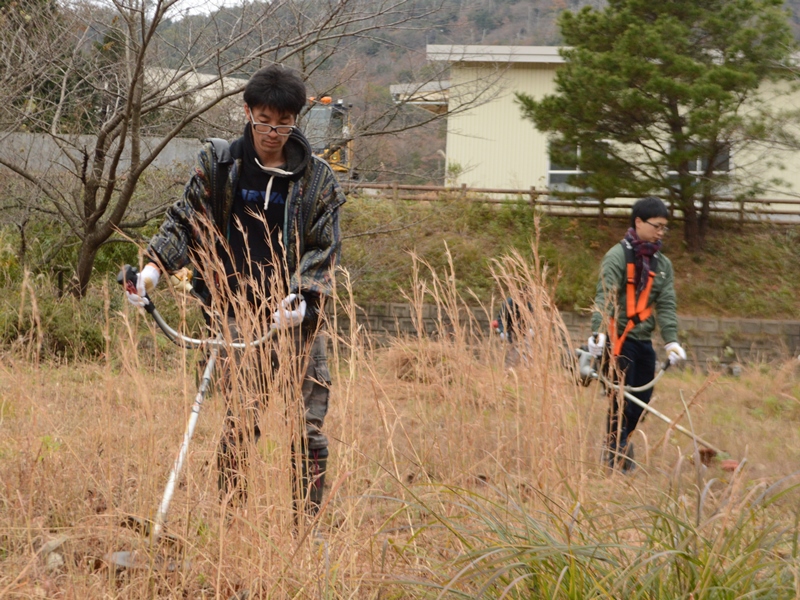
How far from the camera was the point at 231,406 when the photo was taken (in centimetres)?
279

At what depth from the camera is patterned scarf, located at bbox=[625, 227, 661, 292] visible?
5.26m

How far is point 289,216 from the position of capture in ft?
10.9

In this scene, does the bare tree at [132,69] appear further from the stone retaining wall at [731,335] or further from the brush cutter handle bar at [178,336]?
the stone retaining wall at [731,335]

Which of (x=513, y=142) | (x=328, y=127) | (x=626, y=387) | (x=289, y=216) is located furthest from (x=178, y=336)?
(x=513, y=142)

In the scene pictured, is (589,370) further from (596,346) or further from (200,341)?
(200,341)

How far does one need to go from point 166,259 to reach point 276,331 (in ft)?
2.08

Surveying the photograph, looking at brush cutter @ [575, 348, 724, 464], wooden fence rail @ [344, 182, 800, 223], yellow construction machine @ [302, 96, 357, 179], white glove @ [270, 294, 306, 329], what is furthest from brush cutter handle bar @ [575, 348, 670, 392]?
wooden fence rail @ [344, 182, 800, 223]

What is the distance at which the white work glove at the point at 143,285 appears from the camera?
2900 millimetres

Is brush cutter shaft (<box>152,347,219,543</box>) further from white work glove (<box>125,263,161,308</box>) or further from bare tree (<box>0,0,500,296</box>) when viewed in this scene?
bare tree (<box>0,0,500,296</box>)

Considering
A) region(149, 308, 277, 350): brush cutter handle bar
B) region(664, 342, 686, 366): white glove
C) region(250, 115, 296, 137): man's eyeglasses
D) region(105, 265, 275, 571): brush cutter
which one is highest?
region(250, 115, 296, 137): man's eyeglasses

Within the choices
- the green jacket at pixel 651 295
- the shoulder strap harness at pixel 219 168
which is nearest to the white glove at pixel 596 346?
the green jacket at pixel 651 295

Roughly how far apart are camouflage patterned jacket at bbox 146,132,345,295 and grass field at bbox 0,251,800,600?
15.2 inches

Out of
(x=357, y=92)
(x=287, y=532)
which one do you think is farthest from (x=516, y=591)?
(x=357, y=92)

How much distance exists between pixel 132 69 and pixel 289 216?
5.44 meters
